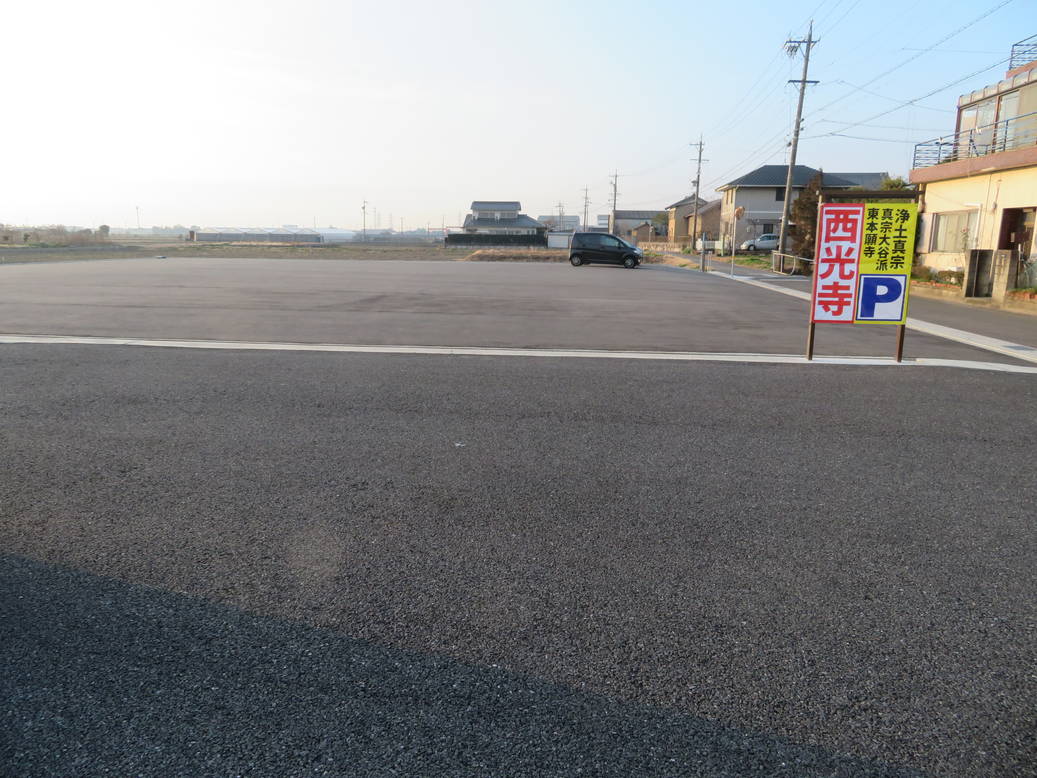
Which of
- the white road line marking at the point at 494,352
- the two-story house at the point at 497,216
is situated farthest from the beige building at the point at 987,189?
the two-story house at the point at 497,216

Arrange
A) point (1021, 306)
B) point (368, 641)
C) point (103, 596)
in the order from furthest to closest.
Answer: point (1021, 306) < point (103, 596) < point (368, 641)

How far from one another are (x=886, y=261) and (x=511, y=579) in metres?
8.16

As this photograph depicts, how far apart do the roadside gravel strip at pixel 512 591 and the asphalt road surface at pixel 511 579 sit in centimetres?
2

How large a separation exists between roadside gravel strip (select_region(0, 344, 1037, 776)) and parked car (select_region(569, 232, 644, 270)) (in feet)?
102

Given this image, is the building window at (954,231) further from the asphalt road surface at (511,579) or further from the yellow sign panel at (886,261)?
the asphalt road surface at (511,579)

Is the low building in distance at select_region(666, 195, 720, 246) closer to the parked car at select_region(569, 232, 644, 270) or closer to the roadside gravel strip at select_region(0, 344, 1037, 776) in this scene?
the parked car at select_region(569, 232, 644, 270)

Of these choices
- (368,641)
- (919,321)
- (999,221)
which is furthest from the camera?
(999,221)

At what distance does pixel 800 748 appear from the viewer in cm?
241

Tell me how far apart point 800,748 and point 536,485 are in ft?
8.67

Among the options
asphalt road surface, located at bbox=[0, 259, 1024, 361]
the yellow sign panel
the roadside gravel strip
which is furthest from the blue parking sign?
the roadside gravel strip

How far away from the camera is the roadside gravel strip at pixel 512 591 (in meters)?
2.44

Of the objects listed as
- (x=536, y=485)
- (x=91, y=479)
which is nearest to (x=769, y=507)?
(x=536, y=485)

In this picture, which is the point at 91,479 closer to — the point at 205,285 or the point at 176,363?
the point at 176,363

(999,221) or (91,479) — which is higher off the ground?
(999,221)
